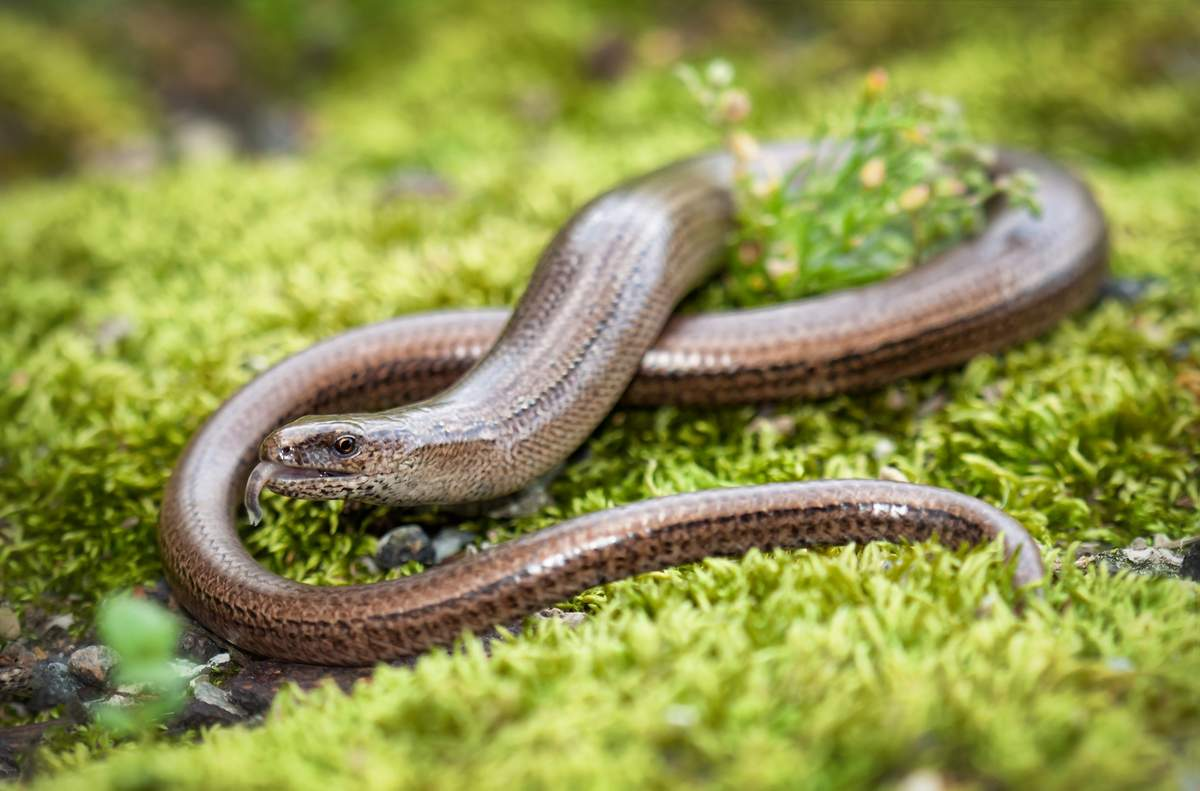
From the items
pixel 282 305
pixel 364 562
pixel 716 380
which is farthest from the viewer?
pixel 282 305

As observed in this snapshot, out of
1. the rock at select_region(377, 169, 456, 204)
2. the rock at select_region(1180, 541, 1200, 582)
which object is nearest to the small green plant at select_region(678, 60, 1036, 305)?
the rock at select_region(1180, 541, 1200, 582)

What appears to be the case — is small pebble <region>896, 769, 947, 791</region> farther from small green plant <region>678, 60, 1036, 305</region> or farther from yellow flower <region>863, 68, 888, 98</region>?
yellow flower <region>863, 68, 888, 98</region>

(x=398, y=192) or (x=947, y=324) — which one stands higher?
(x=398, y=192)

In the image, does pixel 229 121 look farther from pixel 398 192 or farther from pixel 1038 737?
pixel 1038 737

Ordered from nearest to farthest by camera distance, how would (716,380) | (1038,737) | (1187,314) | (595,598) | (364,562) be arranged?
(1038,737) < (595,598) < (364,562) < (716,380) < (1187,314)

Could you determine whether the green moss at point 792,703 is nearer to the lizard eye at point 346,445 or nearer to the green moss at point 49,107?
the lizard eye at point 346,445

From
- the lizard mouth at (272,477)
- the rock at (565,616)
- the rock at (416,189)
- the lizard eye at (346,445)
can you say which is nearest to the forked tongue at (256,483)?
the lizard mouth at (272,477)

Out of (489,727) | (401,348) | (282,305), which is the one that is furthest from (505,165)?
(489,727)
